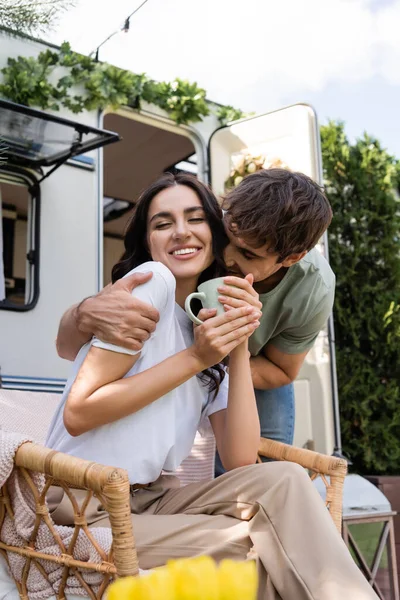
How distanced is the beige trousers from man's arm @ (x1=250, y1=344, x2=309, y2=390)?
0.84 meters

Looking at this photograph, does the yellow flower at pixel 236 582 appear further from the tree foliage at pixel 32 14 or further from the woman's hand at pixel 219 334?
the tree foliage at pixel 32 14

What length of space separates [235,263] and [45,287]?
2633 mm

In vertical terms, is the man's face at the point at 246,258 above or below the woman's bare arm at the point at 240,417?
above

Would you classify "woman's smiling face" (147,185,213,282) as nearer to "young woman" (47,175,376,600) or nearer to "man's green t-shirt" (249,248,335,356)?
"young woman" (47,175,376,600)

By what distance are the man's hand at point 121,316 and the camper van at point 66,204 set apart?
2366 mm

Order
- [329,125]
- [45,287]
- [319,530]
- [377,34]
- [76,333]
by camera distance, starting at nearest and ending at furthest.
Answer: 1. [319,530]
2. [76,333]
3. [45,287]
4. [329,125]
5. [377,34]

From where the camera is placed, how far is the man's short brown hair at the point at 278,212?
1.82 m

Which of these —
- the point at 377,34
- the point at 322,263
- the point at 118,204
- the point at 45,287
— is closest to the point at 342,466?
the point at 322,263

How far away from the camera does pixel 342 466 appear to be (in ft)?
6.12

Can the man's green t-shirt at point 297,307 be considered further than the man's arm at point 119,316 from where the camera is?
Yes

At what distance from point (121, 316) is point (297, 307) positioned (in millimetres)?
878

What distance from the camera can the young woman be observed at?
1.32 m

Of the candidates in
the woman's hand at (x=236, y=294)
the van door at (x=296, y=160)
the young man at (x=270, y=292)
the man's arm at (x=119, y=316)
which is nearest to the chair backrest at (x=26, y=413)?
the young man at (x=270, y=292)

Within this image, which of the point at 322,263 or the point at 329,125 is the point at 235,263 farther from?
the point at 329,125
